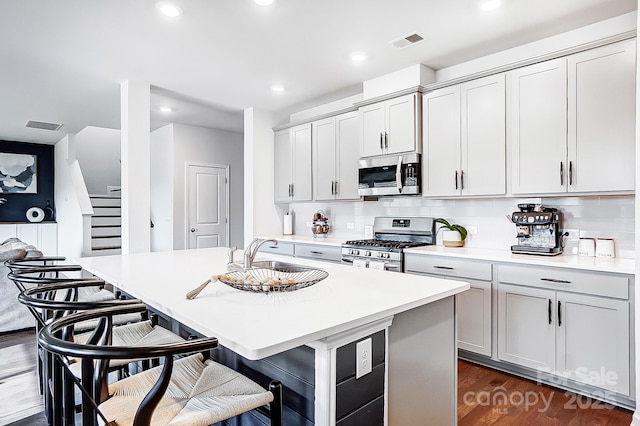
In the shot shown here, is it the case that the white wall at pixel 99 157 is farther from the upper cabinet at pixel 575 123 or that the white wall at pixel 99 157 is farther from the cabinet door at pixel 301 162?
the upper cabinet at pixel 575 123

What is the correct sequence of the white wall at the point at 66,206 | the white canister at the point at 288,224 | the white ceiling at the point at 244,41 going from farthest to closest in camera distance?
the white wall at the point at 66,206 < the white canister at the point at 288,224 < the white ceiling at the point at 244,41

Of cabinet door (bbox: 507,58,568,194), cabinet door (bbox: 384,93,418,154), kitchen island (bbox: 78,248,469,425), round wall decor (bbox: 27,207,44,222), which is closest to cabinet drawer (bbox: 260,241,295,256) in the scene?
cabinet door (bbox: 384,93,418,154)

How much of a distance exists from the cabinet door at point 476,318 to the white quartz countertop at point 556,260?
214mm

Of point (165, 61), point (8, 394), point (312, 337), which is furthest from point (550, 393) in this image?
point (165, 61)

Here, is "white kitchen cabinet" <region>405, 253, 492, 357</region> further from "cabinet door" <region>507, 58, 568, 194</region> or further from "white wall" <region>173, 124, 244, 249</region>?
"white wall" <region>173, 124, 244, 249</region>

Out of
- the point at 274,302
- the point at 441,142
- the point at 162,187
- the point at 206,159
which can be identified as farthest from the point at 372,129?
the point at 162,187

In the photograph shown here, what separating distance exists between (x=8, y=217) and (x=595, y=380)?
9.67m

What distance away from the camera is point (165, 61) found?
11.7 ft

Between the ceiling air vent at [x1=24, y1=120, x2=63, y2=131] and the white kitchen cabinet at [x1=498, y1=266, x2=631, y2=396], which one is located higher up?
the ceiling air vent at [x1=24, y1=120, x2=63, y2=131]

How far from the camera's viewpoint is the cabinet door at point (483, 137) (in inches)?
123

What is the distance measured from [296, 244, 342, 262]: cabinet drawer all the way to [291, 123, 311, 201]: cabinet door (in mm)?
715

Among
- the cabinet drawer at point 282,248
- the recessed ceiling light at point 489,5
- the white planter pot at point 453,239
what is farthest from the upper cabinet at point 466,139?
the cabinet drawer at point 282,248

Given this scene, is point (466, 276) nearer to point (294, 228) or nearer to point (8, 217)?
point (294, 228)

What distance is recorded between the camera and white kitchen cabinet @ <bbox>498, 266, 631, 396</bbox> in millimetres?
2312
